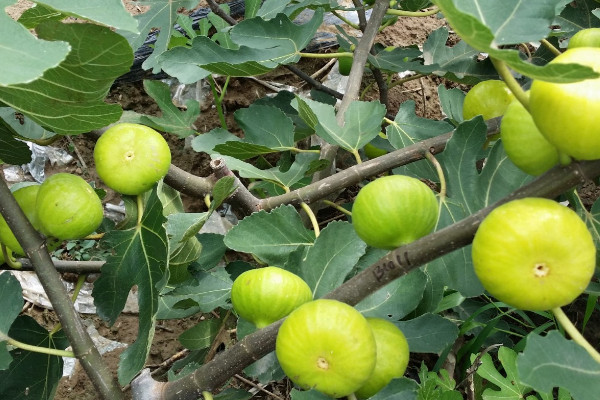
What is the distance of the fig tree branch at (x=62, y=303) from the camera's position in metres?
0.97

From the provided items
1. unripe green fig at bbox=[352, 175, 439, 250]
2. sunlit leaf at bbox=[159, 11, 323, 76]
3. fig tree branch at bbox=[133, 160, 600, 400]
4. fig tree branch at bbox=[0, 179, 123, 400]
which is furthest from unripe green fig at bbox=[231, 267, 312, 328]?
sunlit leaf at bbox=[159, 11, 323, 76]

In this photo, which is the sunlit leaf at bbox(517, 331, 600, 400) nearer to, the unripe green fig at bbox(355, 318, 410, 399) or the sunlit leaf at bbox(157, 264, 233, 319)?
the unripe green fig at bbox(355, 318, 410, 399)

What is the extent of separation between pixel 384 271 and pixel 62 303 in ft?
1.96

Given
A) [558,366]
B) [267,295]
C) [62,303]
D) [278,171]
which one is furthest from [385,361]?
[278,171]

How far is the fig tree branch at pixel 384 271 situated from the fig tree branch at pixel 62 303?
0.08 metres

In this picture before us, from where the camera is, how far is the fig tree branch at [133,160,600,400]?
1.95 ft

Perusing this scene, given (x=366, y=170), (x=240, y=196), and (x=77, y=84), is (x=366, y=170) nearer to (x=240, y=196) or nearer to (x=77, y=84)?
(x=240, y=196)

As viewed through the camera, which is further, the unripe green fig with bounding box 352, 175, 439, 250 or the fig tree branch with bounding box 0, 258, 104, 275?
the fig tree branch with bounding box 0, 258, 104, 275

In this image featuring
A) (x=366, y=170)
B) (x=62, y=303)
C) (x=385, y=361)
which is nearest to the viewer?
(x=385, y=361)

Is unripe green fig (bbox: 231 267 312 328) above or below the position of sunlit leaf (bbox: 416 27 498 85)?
above

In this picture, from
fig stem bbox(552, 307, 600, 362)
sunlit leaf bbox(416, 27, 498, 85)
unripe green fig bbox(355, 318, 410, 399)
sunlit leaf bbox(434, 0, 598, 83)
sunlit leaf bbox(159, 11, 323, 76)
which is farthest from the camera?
sunlit leaf bbox(416, 27, 498, 85)

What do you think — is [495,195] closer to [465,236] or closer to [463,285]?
[463,285]

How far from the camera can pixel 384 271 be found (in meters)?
0.70

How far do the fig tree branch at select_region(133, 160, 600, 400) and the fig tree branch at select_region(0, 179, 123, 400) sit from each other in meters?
0.08
